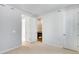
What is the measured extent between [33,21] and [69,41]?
3.23m

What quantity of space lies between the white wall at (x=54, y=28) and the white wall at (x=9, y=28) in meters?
1.68

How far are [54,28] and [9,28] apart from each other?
7.65ft

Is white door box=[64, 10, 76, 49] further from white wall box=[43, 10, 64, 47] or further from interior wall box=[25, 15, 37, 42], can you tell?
interior wall box=[25, 15, 37, 42]

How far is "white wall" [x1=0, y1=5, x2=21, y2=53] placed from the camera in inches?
156

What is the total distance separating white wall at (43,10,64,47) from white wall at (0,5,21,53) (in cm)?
168

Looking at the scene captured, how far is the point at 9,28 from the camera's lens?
442cm

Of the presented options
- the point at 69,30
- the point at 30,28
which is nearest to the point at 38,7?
the point at 69,30

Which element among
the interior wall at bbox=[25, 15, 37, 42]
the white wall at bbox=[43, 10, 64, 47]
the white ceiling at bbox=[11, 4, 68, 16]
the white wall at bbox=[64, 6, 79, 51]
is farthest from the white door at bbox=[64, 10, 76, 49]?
the interior wall at bbox=[25, 15, 37, 42]

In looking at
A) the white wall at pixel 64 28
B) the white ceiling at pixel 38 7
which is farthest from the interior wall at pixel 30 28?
the white ceiling at pixel 38 7

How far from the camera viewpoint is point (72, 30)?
4656mm

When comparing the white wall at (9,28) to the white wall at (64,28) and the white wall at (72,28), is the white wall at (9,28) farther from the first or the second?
the white wall at (72,28)

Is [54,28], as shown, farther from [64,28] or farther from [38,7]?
[38,7]
